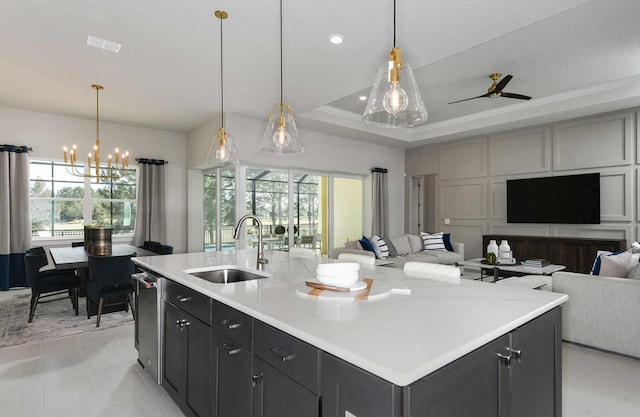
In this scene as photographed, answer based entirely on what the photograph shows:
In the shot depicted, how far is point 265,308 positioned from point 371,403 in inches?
23.9

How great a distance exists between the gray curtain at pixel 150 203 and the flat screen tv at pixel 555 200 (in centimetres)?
668

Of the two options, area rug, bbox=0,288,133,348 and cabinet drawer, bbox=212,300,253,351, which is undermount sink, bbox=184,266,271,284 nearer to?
cabinet drawer, bbox=212,300,253,351

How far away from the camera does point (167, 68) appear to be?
4.01 meters

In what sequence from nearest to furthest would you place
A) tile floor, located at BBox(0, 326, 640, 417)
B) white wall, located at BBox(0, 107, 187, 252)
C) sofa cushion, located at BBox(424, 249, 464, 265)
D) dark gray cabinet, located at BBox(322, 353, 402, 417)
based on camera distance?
dark gray cabinet, located at BBox(322, 353, 402, 417) → tile floor, located at BBox(0, 326, 640, 417) → white wall, located at BBox(0, 107, 187, 252) → sofa cushion, located at BBox(424, 249, 464, 265)

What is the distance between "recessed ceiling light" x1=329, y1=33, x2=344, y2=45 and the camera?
326cm

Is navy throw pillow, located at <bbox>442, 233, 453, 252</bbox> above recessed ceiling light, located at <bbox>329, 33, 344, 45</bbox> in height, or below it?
below

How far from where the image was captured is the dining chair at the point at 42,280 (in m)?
3.86

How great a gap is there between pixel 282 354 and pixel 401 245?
551 cm

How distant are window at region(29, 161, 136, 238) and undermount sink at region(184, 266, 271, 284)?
519 centimetres

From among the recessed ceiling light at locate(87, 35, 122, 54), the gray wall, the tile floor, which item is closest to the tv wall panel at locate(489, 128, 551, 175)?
the gray wall

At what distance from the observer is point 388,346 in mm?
1030

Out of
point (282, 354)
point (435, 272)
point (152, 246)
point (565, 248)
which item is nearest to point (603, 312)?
point (435, 272)

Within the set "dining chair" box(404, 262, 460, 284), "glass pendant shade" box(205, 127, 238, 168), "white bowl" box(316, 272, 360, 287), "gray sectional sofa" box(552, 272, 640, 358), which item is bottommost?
"gray sectional sofa" box(552, 272, 640, 358)

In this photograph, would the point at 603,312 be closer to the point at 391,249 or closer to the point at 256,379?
the point at 256,379
